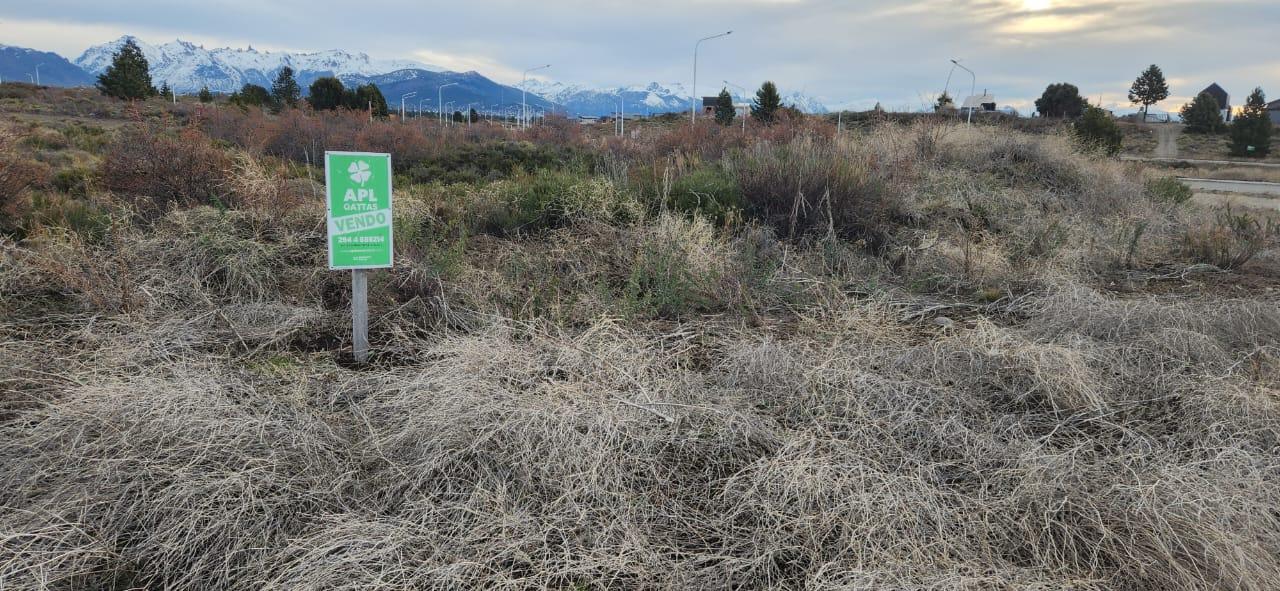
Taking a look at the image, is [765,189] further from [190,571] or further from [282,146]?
[282,146]

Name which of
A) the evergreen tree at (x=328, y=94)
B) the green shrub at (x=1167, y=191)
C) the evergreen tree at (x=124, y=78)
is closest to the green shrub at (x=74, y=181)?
the green shrub at (x=1167, y=191)

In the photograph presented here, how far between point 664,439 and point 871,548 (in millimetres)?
886

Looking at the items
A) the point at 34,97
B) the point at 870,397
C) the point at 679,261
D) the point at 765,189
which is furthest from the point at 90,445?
the point at 34,97

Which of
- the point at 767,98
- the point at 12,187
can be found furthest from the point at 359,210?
the point at 767,98

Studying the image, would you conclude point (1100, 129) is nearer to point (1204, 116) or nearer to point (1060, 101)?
point (1060, 101)

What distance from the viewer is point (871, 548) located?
224cm

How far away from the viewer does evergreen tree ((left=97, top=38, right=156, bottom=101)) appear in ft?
100

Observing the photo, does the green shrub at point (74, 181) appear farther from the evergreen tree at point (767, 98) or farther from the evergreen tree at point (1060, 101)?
the evergreen tree at point (1060, 101)

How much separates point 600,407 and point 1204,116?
5761 centimetres

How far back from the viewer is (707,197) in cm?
692

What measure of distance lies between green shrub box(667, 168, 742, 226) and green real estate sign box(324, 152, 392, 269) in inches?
130

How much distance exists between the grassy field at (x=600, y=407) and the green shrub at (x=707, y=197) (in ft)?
0.84

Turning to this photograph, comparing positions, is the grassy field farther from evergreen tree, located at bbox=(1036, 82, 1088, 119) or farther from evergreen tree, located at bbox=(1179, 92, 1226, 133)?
evergreen tree, located at bbox=(1179, 92, 1226, 133)

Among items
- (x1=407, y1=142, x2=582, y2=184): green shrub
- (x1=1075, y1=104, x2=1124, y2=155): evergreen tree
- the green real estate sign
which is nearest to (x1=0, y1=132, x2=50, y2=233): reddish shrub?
the green real estate sign
